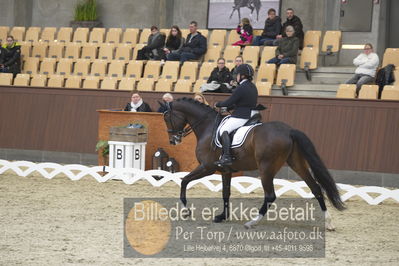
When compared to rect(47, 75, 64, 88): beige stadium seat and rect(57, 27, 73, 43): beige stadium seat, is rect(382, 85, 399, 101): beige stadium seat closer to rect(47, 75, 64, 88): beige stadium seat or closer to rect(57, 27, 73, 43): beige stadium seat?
rect(47, 75, 64, 88): beige stadium seat

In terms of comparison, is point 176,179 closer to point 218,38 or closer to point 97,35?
point 218,38

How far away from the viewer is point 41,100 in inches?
598

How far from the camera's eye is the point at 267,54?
628 inches

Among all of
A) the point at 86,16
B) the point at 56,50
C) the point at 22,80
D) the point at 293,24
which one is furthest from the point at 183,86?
the point at 86,16

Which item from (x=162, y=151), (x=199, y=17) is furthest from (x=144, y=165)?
(x=199, y=17)

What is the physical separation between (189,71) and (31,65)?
4.64 metres

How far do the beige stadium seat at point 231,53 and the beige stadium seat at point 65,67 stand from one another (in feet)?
12.6

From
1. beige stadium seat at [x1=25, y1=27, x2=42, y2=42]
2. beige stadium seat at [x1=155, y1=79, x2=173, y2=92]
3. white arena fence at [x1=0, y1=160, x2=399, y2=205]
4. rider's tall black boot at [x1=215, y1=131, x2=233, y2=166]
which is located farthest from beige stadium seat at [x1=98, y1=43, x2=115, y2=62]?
rider's tall black boot at [x1=215, y1=131, x2=233, y2=166]

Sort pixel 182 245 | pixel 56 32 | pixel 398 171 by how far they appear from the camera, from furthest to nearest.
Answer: pixel 56 32 → pixel 398 171 → pixel 182 245

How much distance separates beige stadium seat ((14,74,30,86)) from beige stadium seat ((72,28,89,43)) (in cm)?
301

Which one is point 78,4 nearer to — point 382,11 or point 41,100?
point 41,100

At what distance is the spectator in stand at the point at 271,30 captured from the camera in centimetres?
1652

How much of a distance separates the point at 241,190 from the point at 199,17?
10.4 metres

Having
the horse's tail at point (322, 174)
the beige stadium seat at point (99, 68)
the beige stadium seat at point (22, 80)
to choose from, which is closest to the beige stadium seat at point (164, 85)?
the beige stadium seat at point (99, 68)
